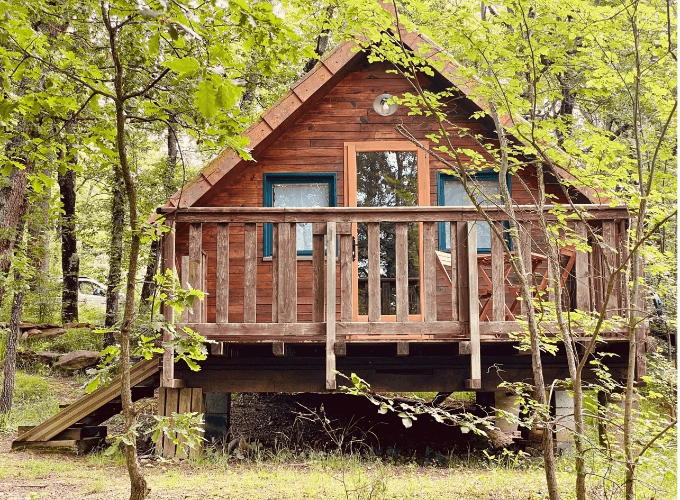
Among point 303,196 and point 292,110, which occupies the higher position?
point 292,110

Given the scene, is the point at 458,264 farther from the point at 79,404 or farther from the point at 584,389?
the point at 79,404

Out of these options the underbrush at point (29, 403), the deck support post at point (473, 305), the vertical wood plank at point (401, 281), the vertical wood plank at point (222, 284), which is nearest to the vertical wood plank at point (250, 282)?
the vertical wood plank at point (222, 284)

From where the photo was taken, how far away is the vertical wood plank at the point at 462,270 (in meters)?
6.43

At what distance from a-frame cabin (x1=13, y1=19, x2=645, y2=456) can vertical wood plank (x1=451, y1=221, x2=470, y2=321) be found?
0.01 m

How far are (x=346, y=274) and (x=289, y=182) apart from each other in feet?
9.90

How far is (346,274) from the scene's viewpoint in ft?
20.8

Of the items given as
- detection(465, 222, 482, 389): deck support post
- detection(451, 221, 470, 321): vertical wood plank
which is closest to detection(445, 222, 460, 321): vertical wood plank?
detection(451, 221, 470, 321): vertical wood plank

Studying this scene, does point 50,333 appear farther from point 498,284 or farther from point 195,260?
point 498,284

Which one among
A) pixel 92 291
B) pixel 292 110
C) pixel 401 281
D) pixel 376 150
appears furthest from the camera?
→ pixel 92 291

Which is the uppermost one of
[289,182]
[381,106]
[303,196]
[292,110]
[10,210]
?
[381,106]

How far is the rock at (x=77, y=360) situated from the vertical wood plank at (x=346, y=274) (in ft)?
28.9

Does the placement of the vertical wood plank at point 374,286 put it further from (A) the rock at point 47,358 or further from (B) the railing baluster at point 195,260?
(A) the rock at point 47,358

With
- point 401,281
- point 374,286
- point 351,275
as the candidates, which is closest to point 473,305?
point 401,281

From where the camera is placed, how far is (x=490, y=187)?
9031mm
